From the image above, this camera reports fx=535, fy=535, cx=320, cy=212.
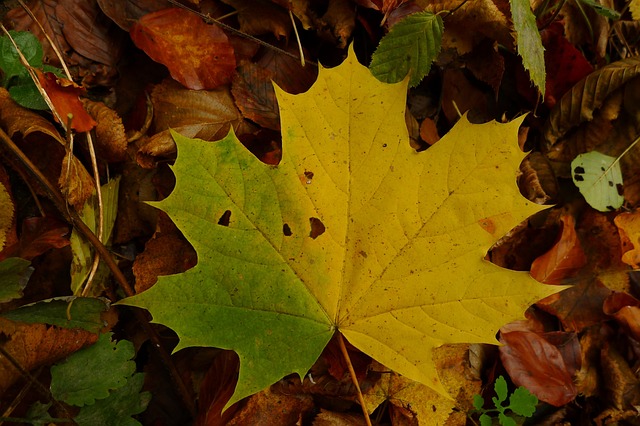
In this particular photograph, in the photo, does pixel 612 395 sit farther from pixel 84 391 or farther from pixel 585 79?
pixel 84 391

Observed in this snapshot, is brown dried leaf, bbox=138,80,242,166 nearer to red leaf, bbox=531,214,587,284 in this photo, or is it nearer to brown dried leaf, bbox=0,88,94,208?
brown dried leaf, bbox=0,88,94,208

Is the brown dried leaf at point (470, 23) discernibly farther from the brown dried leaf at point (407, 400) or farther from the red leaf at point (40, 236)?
the red leaf at point (40, 236)

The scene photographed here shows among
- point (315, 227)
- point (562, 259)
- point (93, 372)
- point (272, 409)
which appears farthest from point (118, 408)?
point (562, 259)

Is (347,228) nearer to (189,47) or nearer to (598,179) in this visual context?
(189,47)

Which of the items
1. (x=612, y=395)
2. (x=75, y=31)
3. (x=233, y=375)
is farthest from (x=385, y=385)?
(x=75, y=31)

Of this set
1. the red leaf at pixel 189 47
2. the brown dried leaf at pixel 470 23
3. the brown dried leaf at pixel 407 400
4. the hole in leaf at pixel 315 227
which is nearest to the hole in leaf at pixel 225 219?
the hole in leaf at pixel 315 227

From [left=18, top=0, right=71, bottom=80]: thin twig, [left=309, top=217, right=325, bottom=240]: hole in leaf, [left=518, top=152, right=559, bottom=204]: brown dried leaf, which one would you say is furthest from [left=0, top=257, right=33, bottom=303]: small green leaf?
[left=518, top=152, right=559, bottom=204]: brown dried leaf

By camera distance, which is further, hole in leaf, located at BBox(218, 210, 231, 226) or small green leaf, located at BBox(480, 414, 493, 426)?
small green leaf, located at BBox(480, 414, 493, 426)
